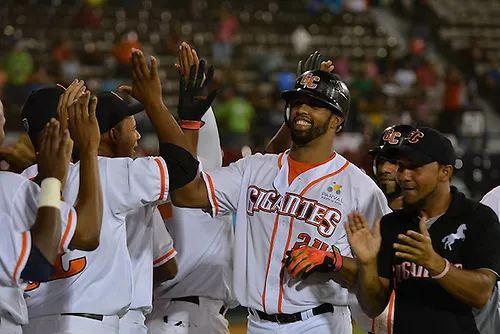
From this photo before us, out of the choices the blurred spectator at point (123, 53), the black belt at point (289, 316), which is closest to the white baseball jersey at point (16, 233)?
the black belt at point (289, 316)

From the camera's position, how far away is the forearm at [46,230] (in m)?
3.51

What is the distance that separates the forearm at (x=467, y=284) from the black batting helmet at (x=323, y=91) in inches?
52.2

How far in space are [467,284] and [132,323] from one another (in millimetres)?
1738

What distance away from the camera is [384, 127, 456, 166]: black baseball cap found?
4457mm

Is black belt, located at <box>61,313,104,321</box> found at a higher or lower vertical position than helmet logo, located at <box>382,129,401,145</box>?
lower

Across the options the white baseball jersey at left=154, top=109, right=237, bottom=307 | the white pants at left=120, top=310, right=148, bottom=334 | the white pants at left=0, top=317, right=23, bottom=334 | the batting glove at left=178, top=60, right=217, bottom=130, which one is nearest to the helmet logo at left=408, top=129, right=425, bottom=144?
the batting glove at left=178, top=60, right=217, bottom=130

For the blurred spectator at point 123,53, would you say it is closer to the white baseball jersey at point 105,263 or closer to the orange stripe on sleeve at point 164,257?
the orange stripe on sleeve at point 164,257

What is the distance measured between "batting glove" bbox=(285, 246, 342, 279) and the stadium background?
26.2 ft

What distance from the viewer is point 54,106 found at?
441 centimetres

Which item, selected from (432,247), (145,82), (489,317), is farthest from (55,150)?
(489,317)

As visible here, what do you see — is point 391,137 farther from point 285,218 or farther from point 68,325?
point 68,325

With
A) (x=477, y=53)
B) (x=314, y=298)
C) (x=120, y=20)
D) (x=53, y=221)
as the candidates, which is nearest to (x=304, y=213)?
(x=314, y=298)

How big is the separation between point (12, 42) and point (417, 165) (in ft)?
45.1

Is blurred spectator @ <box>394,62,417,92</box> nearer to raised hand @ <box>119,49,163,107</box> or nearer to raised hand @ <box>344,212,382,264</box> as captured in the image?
raised hand @ <box>344,212,382,264</box>
